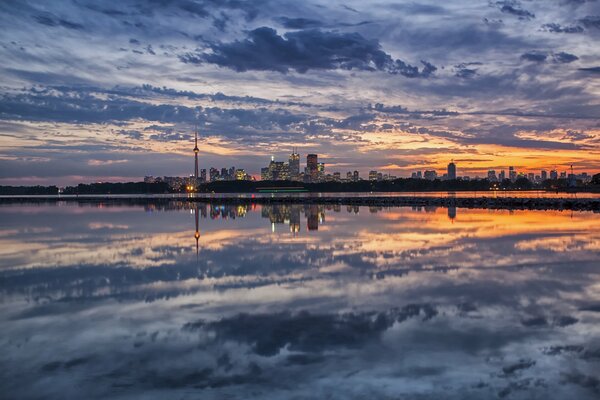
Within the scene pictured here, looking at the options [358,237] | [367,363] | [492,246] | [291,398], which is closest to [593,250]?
[492,246]

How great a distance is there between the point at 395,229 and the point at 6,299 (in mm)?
21453

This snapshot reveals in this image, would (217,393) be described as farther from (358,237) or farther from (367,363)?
(358,237)

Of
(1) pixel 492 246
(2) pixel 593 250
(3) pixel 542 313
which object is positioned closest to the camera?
(3) pixel 542 313

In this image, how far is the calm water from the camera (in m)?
6.72

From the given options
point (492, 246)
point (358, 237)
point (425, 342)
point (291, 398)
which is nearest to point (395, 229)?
point (358, 237)

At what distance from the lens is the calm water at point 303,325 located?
6719mm

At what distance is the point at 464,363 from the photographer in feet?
24.1

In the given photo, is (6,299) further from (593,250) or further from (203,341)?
Answer: (593,250)

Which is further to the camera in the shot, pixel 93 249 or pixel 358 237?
pixel 358 237

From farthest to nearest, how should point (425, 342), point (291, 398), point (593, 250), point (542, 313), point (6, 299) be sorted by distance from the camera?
point (593, 250) < point (6, 299) < point (542, 313) < point (425, 342) < point (291, 398)

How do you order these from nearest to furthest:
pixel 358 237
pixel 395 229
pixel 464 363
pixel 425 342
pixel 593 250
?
pixel 464 363, pixel 425 342, pixel 593 250, pixel 358 237, pixel 395 229

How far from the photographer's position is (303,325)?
9.35 metres

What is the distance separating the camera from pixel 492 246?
21.0 m

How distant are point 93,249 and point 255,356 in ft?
51.5
